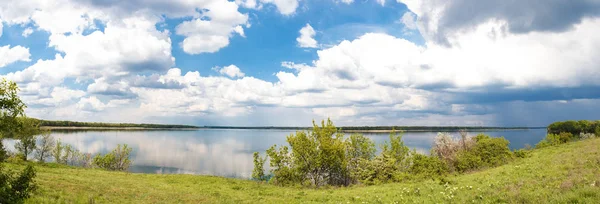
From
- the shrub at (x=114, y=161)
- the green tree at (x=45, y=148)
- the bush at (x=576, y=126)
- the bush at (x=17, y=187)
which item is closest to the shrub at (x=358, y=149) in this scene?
the bush at (x=17, y=187)

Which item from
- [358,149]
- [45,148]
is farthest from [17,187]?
[45,148]

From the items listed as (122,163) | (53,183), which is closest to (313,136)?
(53,183)

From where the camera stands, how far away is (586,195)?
14.7m

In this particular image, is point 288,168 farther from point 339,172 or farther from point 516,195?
point 516,195

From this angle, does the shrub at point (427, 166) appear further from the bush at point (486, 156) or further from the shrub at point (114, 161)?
the shrub at point (114, 161)

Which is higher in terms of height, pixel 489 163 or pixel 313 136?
pixel 313 136

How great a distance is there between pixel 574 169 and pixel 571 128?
137720 millimetres

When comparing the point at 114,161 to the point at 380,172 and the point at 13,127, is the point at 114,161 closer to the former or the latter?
the point at 380,172

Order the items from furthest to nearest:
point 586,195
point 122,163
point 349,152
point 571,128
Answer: point 571,128 < point 122,163 < point 349,152 < point 586,195

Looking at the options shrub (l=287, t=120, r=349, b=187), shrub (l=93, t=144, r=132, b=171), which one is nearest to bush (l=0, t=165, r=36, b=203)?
shrub (l=287, t=120, r=349, b=187)

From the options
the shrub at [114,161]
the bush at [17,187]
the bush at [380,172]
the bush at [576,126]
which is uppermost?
the bush at [17,187]

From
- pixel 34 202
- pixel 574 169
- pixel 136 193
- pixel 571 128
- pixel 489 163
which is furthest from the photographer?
pixel 571 128

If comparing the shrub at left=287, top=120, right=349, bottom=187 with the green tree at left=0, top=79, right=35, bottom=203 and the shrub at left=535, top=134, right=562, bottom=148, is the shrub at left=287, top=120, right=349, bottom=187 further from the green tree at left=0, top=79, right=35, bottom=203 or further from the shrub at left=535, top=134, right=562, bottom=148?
the shrub at left=535, top=134, right=562, bottom=148

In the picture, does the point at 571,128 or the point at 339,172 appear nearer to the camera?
the point at 339,172
